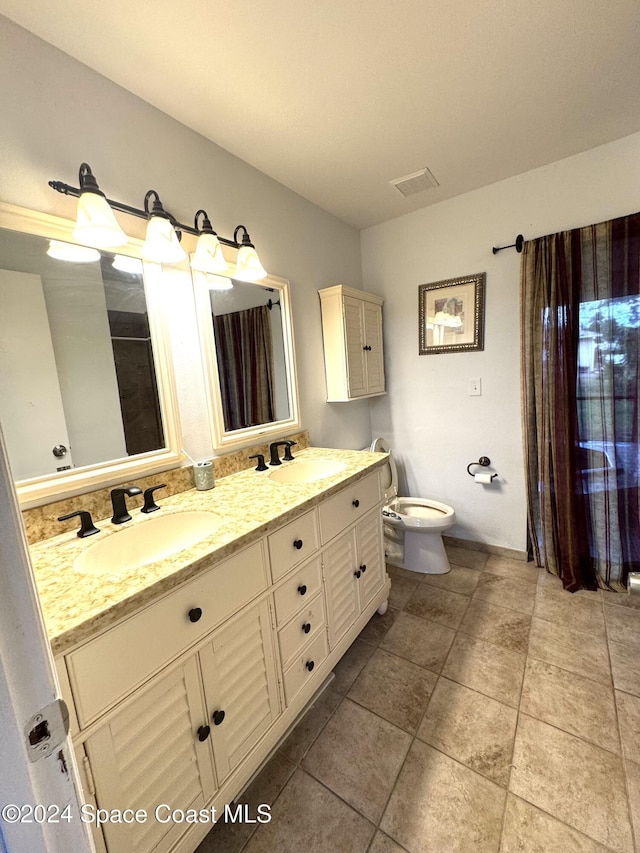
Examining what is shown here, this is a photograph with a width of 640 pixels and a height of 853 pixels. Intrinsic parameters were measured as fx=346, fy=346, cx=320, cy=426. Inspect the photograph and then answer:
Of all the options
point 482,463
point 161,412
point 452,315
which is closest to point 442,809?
point 161,412

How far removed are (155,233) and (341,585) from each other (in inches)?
60.3

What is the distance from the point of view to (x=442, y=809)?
1.05 metres

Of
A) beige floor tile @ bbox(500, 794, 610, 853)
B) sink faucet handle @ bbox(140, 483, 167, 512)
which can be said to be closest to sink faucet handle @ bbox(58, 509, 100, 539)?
sink faucet handle @ bbox(140, 483, 167, 512)

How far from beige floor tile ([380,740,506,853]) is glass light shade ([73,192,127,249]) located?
6.40 feet

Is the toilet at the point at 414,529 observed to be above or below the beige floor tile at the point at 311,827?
above

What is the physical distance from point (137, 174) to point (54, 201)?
1.13 ft

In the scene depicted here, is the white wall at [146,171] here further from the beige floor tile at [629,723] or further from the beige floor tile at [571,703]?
the beige floor tile at [629,723]

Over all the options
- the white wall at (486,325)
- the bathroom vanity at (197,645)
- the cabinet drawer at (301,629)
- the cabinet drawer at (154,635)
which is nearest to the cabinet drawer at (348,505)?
the bathroom vanity at (197,645)

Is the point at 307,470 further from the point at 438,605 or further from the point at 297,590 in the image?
the point at 438,605

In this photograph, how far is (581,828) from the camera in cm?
98

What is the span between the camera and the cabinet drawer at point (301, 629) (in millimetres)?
1177

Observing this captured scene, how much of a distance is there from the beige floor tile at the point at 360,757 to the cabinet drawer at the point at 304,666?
218 mm

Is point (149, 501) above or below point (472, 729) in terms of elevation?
above

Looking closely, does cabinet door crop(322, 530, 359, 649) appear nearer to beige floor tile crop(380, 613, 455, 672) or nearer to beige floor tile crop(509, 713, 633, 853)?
beige floor tile crop(380, 613, 455, 672)
